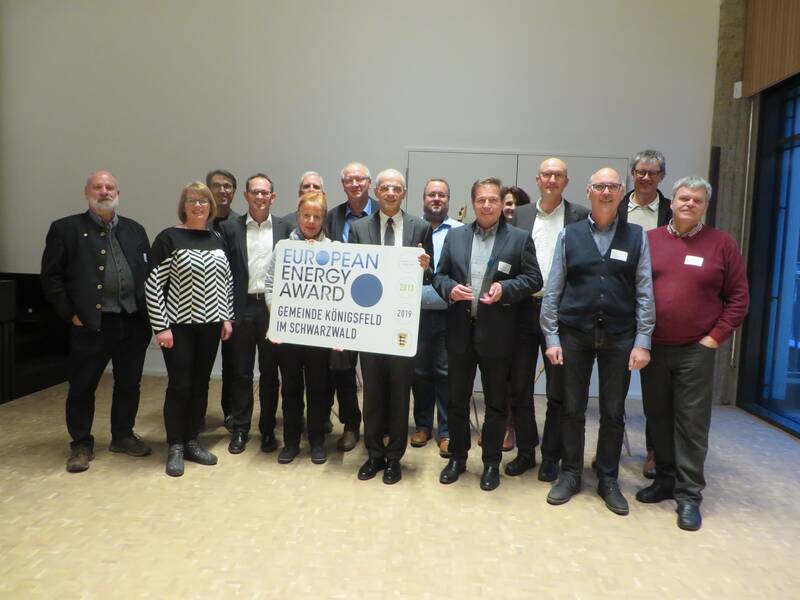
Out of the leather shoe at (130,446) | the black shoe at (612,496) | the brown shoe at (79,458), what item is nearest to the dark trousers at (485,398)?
the black shoe at (612,496)

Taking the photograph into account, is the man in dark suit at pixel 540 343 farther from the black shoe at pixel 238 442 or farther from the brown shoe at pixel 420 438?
the black shoe at pixel 238 442

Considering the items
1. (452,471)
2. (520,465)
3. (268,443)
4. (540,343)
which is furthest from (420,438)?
(540,343)

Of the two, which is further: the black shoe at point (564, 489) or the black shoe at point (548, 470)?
the black shoe at point (548, 470)

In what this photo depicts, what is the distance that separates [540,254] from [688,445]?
1.25 meters

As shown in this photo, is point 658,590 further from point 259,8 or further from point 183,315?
point 259,8

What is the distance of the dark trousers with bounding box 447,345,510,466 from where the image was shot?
2.94 metres

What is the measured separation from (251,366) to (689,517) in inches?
101

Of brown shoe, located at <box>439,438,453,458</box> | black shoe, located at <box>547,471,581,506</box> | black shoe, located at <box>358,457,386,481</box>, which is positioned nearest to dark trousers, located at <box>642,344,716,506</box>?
black shoe, located at <box>547,471,581,506</box>

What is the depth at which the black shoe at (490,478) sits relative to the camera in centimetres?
301

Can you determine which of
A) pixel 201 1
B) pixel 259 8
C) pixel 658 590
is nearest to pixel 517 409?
pixel 658 590

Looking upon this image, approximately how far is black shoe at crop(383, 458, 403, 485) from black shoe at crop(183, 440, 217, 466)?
3.31ft

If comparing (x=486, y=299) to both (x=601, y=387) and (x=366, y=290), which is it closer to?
(x=366, y=290)

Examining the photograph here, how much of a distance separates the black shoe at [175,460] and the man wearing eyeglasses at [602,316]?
199 centimetres

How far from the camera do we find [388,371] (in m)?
3.06
